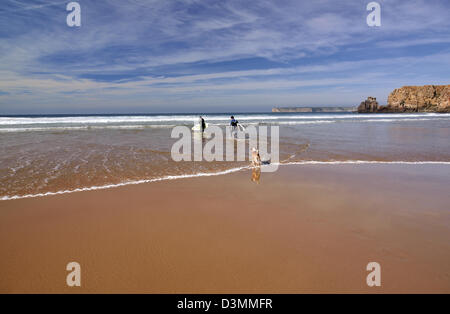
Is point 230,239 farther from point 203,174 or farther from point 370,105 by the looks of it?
point 370,105

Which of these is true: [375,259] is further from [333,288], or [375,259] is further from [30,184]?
[30,184]

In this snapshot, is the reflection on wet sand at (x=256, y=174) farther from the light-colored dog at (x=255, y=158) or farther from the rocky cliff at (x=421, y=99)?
the rocky cliff at (x=421, y=99)

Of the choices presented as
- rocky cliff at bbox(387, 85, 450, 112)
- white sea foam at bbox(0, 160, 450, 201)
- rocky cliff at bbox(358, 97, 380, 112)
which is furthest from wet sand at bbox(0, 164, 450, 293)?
rocky cliff at bbox(358, 97, 380, 112)

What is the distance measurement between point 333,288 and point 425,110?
5097 inches

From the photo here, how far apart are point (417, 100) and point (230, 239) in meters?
131

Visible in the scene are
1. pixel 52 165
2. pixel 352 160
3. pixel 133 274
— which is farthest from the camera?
pixel 352 160

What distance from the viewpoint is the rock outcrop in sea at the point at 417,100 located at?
100812mm

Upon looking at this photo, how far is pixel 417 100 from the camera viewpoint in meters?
106

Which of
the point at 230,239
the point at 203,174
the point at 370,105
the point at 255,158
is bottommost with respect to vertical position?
the point at 230,239

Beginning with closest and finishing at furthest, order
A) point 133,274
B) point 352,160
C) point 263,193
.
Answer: point 133,274 → point 263,193 → point 352,160

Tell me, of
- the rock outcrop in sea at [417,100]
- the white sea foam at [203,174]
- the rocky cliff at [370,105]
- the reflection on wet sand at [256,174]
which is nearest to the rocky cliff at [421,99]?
the rock outcrop in sea at [417,100]

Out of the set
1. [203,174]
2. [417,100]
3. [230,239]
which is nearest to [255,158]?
[203,174]

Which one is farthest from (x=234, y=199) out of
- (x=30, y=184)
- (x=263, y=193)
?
(x=30, y=184)

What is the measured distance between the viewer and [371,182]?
6.64m
